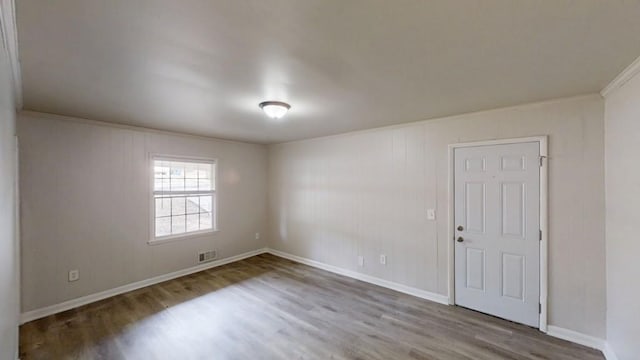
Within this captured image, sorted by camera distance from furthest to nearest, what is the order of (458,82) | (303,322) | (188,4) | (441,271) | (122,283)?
1. (122,283)
2. (441,271)
3. (303,322)
4. (458,82)
5. (188,4)

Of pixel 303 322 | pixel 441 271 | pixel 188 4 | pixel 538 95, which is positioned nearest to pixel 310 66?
pixel 188 4

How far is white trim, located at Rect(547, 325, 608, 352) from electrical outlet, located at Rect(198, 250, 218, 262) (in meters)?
4.75

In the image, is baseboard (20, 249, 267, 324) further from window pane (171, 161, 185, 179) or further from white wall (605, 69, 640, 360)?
white wall (605, 69, 640, 360)

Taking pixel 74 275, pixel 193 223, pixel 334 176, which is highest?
pixel 334 176

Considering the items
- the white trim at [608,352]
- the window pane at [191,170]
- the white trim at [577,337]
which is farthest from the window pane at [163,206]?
the white trim at [608,352]

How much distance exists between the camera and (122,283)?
3736 millimetres

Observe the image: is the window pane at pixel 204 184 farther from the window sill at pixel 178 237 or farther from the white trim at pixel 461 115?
the white trim at pixel 461 115

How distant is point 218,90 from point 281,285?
2893 millimetres

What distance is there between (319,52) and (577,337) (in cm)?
351

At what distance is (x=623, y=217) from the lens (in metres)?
2.07

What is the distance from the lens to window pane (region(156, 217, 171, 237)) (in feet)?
13.8

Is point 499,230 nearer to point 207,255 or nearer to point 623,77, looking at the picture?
point 623,77

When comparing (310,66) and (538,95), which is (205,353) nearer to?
(310,66)

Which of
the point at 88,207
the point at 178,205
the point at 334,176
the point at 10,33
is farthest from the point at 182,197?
the point at 10,33
